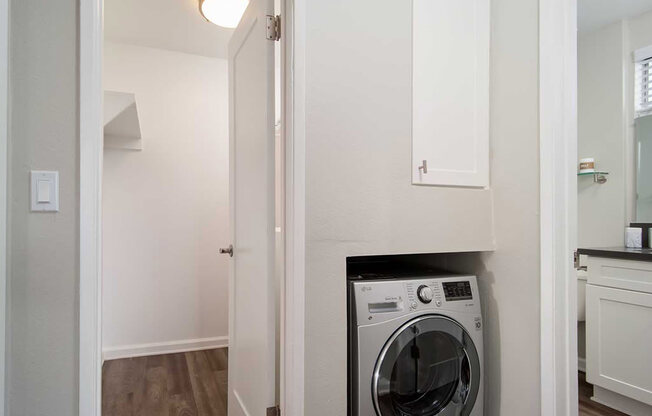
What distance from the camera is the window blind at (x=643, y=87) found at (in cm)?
252

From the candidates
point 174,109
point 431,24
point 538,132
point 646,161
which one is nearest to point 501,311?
point 538,132

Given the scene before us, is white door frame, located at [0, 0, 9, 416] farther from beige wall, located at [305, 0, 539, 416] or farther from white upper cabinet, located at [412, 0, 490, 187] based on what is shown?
white upper cabinet, located at [412, 0, 490, 187]

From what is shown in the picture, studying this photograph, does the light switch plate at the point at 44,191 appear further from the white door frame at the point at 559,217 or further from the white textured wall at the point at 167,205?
the white textured wall at the point at 167,205

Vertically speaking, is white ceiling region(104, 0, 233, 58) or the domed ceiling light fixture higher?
white ceiling region(104, 0, 233, 58)

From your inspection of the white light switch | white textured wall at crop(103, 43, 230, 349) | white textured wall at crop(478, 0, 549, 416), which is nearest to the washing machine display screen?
white textured wall at crop(478, 0, 549, 416)

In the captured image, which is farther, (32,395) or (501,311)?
(501,311)

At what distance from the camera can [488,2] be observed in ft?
5.40

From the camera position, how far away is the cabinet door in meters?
2.03

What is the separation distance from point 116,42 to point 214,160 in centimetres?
118

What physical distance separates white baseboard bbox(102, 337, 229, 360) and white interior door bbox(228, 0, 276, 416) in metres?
1.36

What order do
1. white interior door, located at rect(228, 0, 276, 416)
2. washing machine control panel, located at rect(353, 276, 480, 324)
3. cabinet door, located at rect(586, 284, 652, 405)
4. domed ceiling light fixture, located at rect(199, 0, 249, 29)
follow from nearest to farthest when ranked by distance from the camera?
washing machine control panel, located at rect(353, 276, 480, 324), white interior door, located at rect(228, 0, 276, 416), cabinet door, located at rect(586, 284, 652, 405), domed ceiling light fixture, located at rect(199, 0, 249, 29)

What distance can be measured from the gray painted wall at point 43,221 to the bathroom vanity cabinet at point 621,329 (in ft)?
8.47

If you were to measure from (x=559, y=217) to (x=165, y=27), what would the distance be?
2850 mm

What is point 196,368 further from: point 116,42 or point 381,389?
point 116,42
